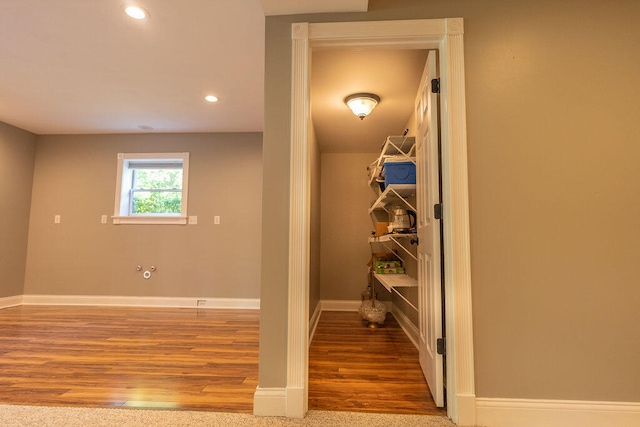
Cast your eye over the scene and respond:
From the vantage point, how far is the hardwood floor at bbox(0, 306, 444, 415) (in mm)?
1786

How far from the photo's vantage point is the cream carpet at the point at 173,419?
1.54 meters

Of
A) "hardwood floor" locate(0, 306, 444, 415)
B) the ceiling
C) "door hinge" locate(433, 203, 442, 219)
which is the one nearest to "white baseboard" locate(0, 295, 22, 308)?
"hardwood floor" locate(0, 306, 444, 415)

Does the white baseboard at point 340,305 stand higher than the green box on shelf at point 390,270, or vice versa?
the green box on shelf at point 390,270

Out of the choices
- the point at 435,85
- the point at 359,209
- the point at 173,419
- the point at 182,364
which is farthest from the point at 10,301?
the point at 435,85

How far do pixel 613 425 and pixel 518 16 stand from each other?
2.14m

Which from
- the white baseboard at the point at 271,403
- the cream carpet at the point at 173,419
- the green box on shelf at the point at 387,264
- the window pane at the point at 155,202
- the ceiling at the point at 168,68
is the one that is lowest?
the cream carpet at the point at 173,419

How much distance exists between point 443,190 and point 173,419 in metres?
1.85

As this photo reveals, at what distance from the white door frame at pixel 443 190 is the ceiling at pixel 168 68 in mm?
180

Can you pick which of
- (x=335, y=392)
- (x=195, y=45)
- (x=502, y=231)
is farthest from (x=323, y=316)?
(x=195, y=45)

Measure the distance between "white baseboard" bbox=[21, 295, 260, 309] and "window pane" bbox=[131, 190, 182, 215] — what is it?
1224 millimetres

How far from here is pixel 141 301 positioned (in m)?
4.26

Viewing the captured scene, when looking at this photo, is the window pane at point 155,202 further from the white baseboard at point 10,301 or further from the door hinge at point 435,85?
the door hinge at point 435,85

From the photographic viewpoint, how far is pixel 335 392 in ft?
6.16

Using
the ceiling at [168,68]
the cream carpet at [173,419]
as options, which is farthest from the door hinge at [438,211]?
the ceiling at [168,68]
